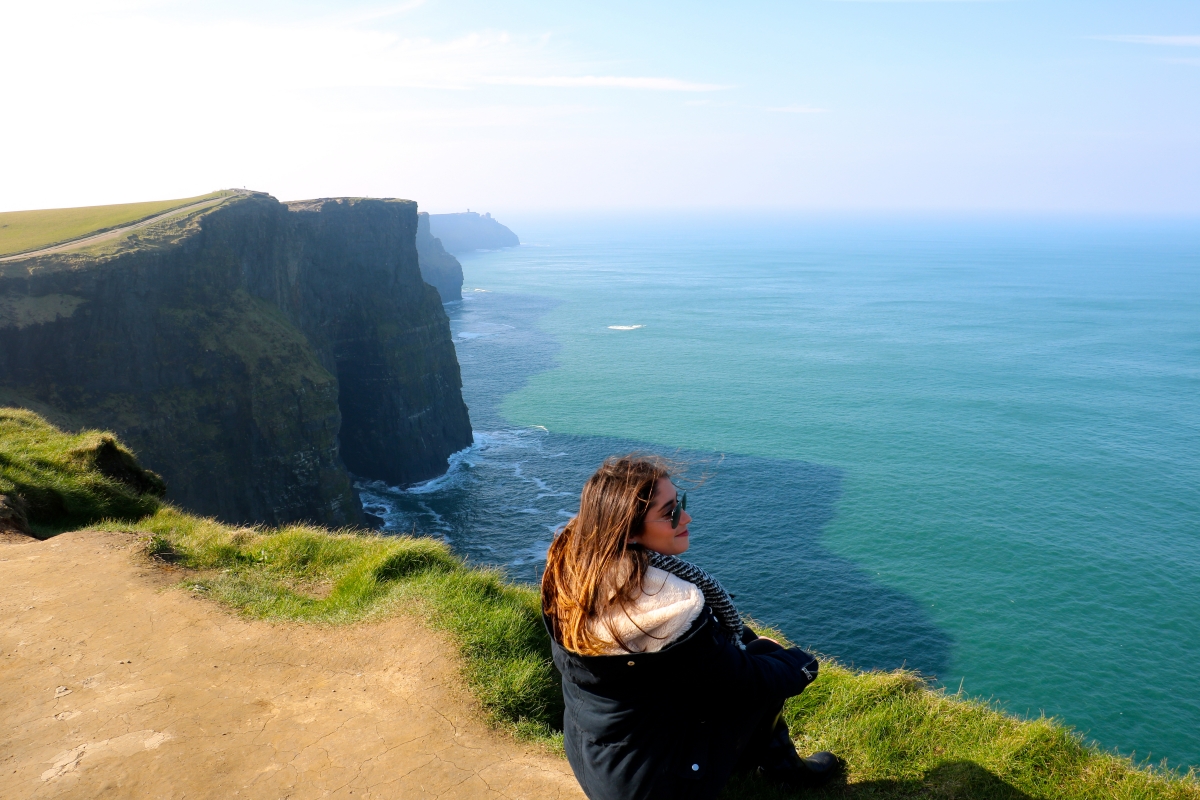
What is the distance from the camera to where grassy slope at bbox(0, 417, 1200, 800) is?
267 inches

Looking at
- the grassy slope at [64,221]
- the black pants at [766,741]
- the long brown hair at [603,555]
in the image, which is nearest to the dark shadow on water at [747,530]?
the black pants at [766,741]

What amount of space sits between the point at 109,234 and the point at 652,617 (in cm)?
5829

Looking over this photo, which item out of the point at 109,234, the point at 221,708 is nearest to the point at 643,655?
the point at 221,708

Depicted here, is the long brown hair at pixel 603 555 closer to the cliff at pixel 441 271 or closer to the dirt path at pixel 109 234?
the dirt path at pixel 109 234

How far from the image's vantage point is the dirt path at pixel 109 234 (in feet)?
150

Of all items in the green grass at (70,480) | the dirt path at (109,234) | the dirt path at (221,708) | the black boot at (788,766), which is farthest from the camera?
the dirt path at (109,234)

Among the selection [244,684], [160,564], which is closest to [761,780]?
[244,684]

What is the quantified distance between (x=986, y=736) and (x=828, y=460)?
62.4 metres

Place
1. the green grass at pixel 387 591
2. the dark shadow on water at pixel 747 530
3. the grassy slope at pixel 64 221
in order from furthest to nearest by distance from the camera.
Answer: the grassy slope at pixel 64 221 < the dark shadow on water at pixel 747 530 < the green grass at pixel 387 591

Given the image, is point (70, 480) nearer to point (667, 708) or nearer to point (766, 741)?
point (766, 741)

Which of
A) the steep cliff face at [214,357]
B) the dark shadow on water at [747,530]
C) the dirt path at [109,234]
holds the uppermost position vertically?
the dirt path at [109,234]

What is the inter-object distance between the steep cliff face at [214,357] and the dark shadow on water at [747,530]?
905 centimetres

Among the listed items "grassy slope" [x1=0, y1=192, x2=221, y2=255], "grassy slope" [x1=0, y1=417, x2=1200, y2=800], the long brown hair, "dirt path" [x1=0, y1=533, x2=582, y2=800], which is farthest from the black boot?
"grassy slope" [x1=0, y1=192, x2=221, y2=255]

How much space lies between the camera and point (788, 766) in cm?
636
